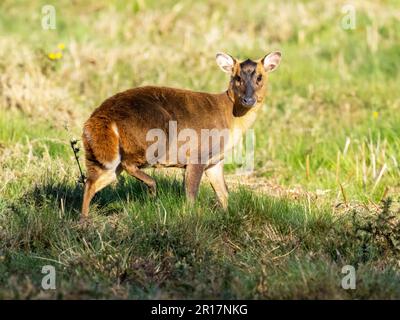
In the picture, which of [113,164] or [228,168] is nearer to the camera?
[113,164]

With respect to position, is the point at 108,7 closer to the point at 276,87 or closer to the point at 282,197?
the point at 276,87

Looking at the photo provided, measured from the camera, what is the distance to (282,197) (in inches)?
339

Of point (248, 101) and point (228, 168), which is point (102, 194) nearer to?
point (248, 101)

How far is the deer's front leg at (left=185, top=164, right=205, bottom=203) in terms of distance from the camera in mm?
8188

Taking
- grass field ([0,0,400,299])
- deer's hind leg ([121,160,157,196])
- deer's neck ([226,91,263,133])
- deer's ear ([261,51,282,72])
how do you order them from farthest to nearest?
deer's ear ([261,51,282,72])
deer's neck ([226,91,263,133])
deer's hind leg ([121,160,157,196])
grass field ([0,0,400,299])

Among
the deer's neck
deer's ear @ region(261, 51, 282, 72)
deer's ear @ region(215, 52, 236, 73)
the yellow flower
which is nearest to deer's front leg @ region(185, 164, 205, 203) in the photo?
the deer's neck

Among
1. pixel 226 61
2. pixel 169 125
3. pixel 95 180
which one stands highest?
pixel 226 61

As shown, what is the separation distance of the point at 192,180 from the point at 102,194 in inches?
37.9

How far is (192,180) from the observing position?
323 inches

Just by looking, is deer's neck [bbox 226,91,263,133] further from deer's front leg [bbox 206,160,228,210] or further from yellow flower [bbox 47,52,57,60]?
yellow flower [bbox 47,52,57,60]

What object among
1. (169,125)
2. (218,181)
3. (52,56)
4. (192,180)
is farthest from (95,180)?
(52,56)

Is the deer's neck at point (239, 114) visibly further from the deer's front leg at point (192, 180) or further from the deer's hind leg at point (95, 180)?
the deer's hind leg at point (95, 180)
